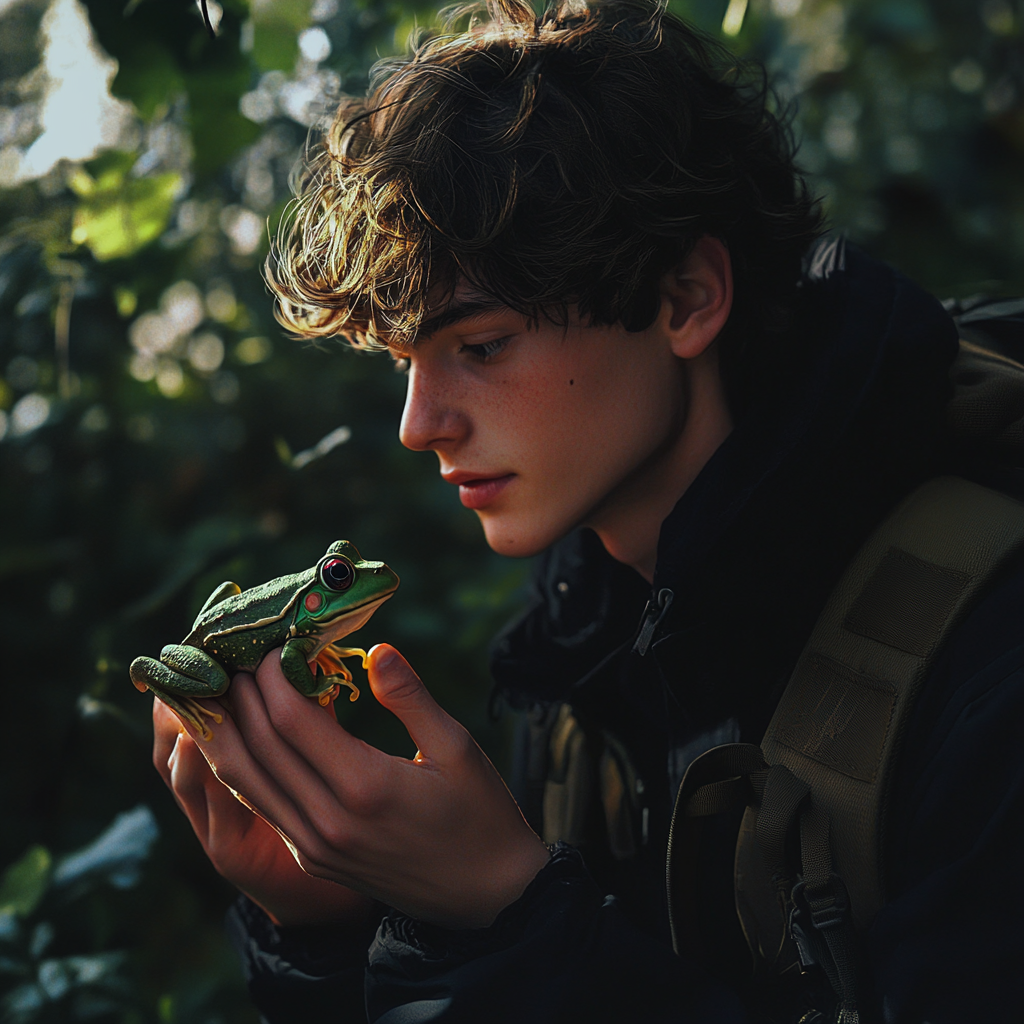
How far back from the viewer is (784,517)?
5.52 ft

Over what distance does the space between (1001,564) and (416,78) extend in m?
1.49

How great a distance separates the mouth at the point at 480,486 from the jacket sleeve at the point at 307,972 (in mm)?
895

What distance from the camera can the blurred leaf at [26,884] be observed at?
2148mm

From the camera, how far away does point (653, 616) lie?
5.49ft

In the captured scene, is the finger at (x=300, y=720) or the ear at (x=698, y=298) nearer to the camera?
the finger at (x=300, y=720)

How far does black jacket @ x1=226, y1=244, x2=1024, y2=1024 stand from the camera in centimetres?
128

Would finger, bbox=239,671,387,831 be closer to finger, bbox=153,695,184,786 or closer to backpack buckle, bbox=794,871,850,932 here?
finger, bbox=153,695,184,786

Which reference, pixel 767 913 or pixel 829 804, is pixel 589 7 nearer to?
pixel 829 804

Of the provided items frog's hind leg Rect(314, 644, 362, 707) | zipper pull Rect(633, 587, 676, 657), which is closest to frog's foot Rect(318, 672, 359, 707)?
frog's hind leg Rect(314, 644, 362, 707)

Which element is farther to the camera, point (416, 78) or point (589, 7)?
point (589, 7)

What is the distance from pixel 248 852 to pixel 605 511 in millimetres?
1037

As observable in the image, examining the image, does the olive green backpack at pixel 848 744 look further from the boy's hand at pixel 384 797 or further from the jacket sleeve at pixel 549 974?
the boy's hand at pixel 384 797

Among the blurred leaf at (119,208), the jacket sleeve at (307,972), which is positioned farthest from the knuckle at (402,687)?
the blurred leaf at (119,208)

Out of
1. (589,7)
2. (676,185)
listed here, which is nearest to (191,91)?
(589,7)
